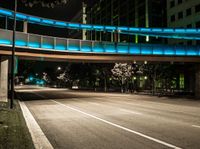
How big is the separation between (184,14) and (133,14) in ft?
94.1

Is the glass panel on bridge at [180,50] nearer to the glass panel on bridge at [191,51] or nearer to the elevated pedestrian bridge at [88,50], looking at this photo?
the elevated pedestrian bridge at [88,50]

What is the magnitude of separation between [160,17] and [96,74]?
90.0ft

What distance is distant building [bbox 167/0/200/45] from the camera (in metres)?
68.2

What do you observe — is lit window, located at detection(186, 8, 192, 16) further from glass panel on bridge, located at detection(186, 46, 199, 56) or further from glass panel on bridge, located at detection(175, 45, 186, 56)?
glass panel on bridge, located at detection(175, 45, 186, 56)

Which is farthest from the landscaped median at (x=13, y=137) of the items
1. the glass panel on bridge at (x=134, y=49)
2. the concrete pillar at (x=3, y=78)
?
the glass panel on bridge at (x=134, y=49)

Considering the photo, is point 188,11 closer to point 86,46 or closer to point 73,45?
point 86,46

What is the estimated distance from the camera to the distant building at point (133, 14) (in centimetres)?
8944

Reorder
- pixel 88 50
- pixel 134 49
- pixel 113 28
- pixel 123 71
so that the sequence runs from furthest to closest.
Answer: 1. pixel 123 71
2. pixel 113 28
3. pixel 134 49
4. pixel 88 50

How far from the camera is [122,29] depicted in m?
41.1

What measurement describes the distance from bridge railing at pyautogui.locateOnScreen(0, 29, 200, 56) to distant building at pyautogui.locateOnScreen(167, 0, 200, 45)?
32068 millimetres

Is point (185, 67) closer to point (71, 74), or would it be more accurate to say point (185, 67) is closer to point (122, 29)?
point (122, 29)

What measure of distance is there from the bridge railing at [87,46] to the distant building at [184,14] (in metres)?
32.1

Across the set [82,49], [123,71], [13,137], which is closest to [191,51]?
[82,49]

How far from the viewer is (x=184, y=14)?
7275 centimetres
